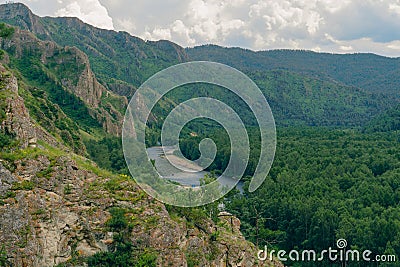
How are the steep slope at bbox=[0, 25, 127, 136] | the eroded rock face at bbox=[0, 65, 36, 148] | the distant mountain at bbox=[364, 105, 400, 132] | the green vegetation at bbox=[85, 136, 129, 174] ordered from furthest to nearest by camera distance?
the distant mountain at bbox=[364, 105, 400, 132] < the steep slope at bbox=[0, 25, 127, 136] < the green vegetation at bbox=[85, 136, 129, 174] < the eroded rock face at bbox=[0, 65, 36, 148]

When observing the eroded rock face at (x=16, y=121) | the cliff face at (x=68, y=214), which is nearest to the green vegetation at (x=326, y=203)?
the cliff face at (x=68, y=214)

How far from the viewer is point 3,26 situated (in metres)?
35.7

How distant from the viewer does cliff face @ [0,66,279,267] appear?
71.4 feet

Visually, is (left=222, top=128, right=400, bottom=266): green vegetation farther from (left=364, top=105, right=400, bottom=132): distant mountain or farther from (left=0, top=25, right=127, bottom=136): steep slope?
(left=364, top=105, right=400, bottom=132): distant mountain

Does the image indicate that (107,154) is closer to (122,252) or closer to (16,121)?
(16,121)

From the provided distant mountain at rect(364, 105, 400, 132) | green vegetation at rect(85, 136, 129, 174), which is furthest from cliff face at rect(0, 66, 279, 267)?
distant mountain at rect(364, 105, 400, 132)

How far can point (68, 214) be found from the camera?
24375mm

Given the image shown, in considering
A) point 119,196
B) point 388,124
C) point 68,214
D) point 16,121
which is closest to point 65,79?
point 16,121

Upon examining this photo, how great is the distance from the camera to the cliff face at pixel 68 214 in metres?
21.8

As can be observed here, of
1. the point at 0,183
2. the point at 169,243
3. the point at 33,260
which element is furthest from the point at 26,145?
the point at 169,243

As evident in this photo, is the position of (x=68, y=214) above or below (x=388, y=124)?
below

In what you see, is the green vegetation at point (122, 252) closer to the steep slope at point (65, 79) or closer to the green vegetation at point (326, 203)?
the green vegetation at point (326, 203)

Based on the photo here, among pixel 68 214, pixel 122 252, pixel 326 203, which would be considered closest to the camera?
pixel 122 252

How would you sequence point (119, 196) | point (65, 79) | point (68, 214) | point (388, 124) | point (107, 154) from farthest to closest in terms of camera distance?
point (388, 124) < point (65, 79) < point (107, 154) < point (119, 196) < point (68, 214)
